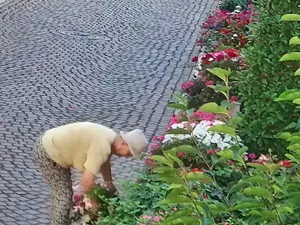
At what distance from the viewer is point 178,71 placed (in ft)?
42.2

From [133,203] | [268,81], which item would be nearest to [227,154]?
[133,203]

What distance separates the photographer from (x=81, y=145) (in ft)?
18.9

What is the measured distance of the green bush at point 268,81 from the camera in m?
6.53

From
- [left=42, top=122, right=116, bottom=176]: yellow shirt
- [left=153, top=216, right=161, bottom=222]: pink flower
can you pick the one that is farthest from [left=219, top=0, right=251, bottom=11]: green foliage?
[left=153, top=216, right=161, bottom=222]: pink flower

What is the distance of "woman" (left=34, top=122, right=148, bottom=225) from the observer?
565 centimetres

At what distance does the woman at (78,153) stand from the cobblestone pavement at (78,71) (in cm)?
74

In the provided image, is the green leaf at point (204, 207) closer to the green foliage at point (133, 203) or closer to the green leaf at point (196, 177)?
the green leaf at point (196, 177)

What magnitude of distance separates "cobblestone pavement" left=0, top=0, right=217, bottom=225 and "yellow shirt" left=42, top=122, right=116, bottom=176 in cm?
107

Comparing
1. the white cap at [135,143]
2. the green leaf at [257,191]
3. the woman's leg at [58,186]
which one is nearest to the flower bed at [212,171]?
the green leaf at [257,191]

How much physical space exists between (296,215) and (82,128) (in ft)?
10.6

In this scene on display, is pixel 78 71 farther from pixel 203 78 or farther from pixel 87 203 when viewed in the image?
pixel 87 203

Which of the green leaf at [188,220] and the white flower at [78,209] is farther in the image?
the white flower at [78,209]

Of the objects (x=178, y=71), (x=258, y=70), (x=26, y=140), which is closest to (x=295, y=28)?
(x=258, y=70)

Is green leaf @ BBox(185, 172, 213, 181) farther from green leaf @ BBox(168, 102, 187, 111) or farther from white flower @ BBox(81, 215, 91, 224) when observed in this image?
white flower @ BBox(81, 215, 91, 224)
